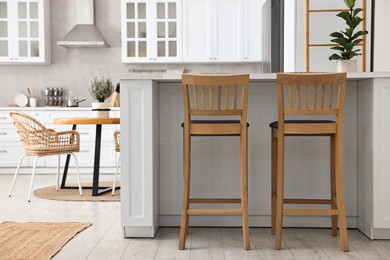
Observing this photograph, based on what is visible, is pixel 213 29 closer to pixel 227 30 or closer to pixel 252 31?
pixel 227 30

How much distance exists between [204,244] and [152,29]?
467 cm

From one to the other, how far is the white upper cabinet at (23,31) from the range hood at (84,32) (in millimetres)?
338

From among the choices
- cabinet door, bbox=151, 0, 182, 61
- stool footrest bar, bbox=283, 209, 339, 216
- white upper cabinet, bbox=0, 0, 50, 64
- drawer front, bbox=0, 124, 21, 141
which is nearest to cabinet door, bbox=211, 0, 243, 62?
cabinet door, bbox=151, 0, 182, 61

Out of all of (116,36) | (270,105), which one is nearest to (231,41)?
(116,36)

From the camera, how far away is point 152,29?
7.54 metres

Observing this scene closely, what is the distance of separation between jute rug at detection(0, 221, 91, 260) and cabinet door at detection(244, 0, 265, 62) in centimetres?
425

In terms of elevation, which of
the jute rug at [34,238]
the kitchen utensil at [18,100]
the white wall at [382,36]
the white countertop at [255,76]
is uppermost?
the white wall at [382,36]

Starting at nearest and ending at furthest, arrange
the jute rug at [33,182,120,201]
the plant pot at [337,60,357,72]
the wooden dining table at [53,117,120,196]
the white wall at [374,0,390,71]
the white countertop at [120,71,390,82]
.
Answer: the white countertop at [120,71,390,82] < the plant pot at [337,60,357,72] < the wooden dining table at [53,117,120,196] < the jute rug at [33,182,120,201] < the white wall at [374,0,390,71]

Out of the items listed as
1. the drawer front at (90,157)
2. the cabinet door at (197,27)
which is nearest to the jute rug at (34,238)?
the drawer front at (90,157)

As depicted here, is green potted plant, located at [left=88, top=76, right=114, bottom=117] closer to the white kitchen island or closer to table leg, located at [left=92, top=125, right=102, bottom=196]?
table leg, located at [left=92, top=125, right=102, bottom=196]

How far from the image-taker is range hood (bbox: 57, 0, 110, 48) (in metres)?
7.52

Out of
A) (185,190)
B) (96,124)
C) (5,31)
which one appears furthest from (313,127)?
(5,31)

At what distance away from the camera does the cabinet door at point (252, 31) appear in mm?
7465

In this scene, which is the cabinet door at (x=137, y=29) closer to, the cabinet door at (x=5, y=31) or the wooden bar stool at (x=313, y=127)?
the cabinet door at (x=5, y=31)
